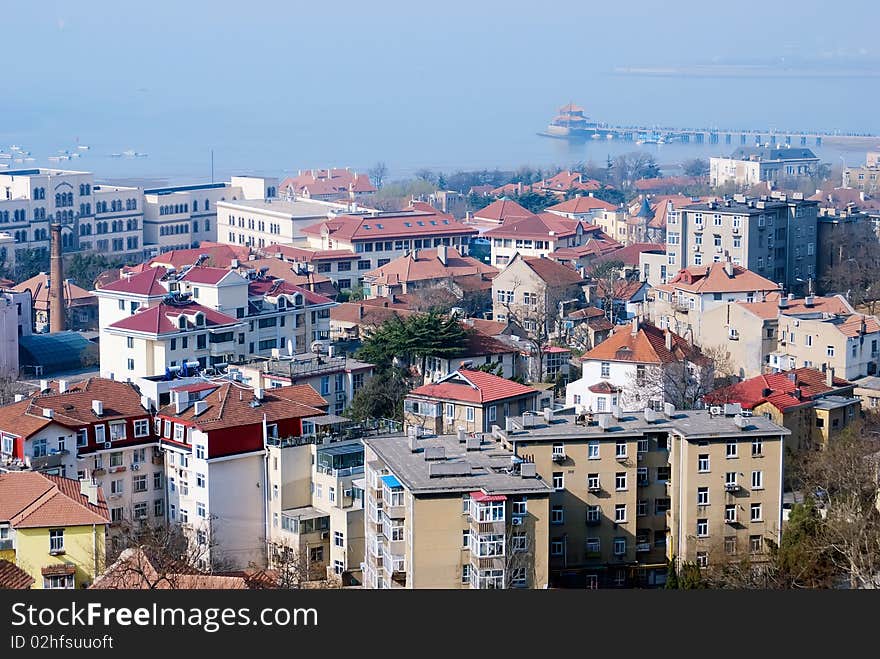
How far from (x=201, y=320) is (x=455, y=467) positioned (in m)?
4.56

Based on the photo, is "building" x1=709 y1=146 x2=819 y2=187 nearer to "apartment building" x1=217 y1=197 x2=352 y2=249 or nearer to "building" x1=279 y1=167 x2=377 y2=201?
"building" x1=279 y1=167 x2=377 y2=201

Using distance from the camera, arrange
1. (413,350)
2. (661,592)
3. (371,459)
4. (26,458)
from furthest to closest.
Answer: (413,350)
(26,458)
(371,459)
(661,592)

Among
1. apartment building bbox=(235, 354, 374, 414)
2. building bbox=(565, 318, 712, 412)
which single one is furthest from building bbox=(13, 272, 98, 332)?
building bbox=(565, 318, 712, 412)

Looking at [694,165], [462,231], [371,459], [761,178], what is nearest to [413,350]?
[371,459]

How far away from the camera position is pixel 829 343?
10.0 meters

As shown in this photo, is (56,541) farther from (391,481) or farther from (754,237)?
(754,237)

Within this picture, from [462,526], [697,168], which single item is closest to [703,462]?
[462,526]

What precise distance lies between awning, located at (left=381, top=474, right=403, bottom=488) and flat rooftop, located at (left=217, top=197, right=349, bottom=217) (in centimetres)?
1317

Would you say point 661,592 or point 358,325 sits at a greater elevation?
point 661,592

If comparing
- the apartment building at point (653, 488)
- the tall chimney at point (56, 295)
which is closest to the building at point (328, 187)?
the tall chimney at point (56, 295)

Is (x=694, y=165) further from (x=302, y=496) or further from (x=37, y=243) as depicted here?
(x=302, y=496)

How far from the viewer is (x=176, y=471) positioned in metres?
7.55

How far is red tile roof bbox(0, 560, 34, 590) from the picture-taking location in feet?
19.1

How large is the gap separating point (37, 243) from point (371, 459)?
12.8 m
